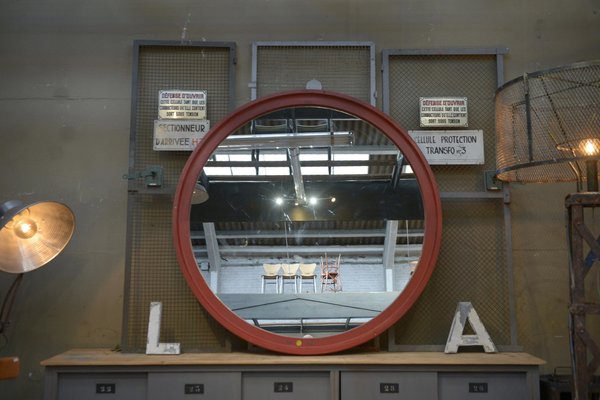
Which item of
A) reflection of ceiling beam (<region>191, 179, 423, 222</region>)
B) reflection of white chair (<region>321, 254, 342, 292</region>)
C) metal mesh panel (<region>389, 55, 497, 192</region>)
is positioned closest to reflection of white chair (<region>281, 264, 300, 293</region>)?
reflection of white chair (<region>321, 254, 342, 292</region>)

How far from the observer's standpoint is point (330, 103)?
320 cm

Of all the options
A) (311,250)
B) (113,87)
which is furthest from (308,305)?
(113,87)

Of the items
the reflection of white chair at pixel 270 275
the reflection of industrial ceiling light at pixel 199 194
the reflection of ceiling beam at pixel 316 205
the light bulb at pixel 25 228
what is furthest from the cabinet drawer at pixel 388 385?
the light bulb at pixel 25 228

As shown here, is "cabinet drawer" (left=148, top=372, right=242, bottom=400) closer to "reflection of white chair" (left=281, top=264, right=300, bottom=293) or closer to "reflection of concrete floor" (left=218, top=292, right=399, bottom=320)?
"reflection of concrete floor" (left=218, top=292, right=399, bottom=320)

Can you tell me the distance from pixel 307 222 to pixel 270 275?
0.34m

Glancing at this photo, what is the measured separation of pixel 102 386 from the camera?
286cm

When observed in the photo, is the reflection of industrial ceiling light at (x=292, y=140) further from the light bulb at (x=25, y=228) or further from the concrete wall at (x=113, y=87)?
the light bulb at (x=25, y=228)

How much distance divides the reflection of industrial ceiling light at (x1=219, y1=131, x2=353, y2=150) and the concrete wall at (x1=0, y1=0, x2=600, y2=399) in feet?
1.04

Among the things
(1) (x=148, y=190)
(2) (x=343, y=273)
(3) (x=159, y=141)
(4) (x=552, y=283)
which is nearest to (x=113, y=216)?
(1) (x=148, y=190)

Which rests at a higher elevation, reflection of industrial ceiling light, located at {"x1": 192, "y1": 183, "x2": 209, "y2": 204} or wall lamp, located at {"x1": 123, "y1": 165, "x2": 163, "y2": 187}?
wall lamp, located at {"x1": 123, "y1": 165, "x2": 163, "y2": 187}

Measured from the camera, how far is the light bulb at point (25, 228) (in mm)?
2883

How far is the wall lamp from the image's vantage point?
3232 mm

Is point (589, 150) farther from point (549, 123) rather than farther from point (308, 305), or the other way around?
point (308, 305)

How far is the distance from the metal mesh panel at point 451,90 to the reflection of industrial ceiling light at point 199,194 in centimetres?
116
